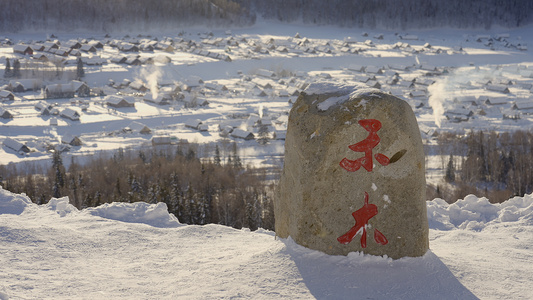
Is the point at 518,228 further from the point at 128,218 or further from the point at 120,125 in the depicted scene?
the point at 120,125

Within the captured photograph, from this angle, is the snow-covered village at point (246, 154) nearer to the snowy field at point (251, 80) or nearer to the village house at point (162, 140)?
the village house at point (162, 140)

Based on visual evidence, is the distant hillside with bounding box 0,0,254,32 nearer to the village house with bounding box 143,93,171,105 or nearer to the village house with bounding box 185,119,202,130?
the village house with bounding box 143,93,171,105

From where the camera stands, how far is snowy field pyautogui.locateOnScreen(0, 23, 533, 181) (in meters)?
42.5

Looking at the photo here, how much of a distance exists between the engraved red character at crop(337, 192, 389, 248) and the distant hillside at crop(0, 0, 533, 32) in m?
86.4

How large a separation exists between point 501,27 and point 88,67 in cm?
6902

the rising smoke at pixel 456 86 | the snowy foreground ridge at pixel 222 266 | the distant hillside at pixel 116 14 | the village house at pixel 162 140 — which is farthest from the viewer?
the distant hillside at pixel 116 14

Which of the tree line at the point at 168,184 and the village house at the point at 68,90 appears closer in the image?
the tree line at the point at 168,184

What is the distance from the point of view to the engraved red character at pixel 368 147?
30.7ft

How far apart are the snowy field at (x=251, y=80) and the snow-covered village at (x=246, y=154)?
0.30m

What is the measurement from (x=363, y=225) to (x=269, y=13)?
3843 inches

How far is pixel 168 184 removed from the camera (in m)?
27.4

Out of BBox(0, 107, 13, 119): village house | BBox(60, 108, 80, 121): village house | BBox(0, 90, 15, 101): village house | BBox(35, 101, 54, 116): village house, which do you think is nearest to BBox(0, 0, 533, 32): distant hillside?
BBox(0, 90, 15, 101): village house

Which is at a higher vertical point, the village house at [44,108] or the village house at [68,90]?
the village house at [68,90]

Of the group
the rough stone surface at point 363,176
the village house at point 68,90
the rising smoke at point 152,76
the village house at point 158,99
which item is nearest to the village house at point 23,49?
the rising smoke at point 152,76
